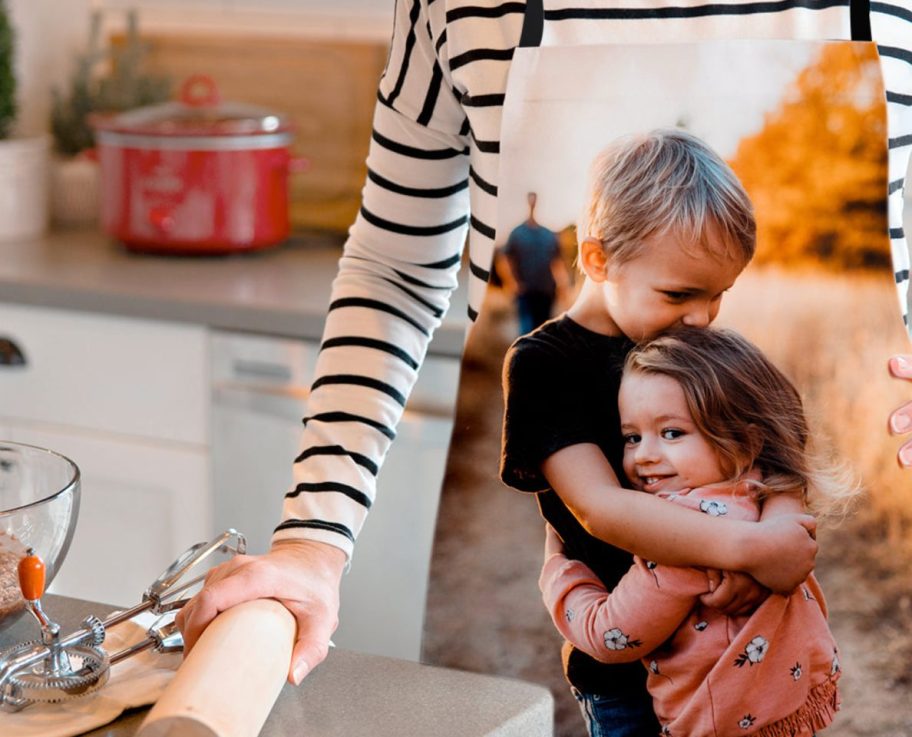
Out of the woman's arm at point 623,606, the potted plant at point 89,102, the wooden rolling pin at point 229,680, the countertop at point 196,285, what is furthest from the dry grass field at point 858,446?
the potted plant at point 89,102

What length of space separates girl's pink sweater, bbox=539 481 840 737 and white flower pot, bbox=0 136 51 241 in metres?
1.68

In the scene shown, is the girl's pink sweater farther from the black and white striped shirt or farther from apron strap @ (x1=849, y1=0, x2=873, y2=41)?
apron strap @ (x1=849, y1=0, x2=873, y2=41)

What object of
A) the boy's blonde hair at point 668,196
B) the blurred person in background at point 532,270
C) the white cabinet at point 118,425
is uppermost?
the boy's blonde hair at point 668,196

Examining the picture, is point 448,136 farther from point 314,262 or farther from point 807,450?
point 314,262

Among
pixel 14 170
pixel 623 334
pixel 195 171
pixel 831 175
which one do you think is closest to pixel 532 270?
pixel 623 334

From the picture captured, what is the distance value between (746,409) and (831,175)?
16 cm

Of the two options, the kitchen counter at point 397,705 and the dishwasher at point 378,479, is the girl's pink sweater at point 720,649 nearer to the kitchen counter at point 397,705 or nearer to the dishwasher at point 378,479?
the kitchen counter at point 397,705

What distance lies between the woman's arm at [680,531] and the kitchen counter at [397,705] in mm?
125

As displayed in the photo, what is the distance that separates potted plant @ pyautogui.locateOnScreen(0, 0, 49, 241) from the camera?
2.17 meters

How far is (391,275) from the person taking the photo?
3.22 ft

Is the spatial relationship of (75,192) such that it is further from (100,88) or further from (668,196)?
(668,196)

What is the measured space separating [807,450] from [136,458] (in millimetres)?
1277

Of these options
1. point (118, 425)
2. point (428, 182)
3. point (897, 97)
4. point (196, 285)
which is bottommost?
point (118, 425)

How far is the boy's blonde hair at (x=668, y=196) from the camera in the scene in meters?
0.81
